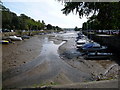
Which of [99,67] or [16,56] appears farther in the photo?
[16,56]

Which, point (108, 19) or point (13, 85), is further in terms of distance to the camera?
point (108, 19)

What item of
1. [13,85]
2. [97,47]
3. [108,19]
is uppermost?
[108,19]

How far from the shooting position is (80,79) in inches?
481

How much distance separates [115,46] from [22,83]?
70.7 ft

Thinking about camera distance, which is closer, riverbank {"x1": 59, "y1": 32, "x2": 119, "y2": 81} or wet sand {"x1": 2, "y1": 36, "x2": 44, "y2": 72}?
riverbank {"x1": 59, "y1": 32, "x2": 119, "y2": 81}

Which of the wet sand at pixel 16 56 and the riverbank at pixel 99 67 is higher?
the wet sand at pixel 16 56

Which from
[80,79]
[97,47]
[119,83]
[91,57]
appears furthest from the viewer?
[97,47]

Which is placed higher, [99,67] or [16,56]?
[16,56]

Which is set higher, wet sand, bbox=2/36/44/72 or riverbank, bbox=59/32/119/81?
wet sand, bbox=2/36/44/72

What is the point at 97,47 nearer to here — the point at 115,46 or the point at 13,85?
the point at 115,46

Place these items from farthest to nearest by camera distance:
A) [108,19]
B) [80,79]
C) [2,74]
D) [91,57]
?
[91,57] < [108,19] < [2,74] < [80,79]

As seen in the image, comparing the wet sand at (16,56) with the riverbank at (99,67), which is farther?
the wet sand at (16,56)

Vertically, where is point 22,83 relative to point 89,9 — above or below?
below

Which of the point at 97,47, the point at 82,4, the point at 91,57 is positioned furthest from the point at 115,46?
the point at 82,4
